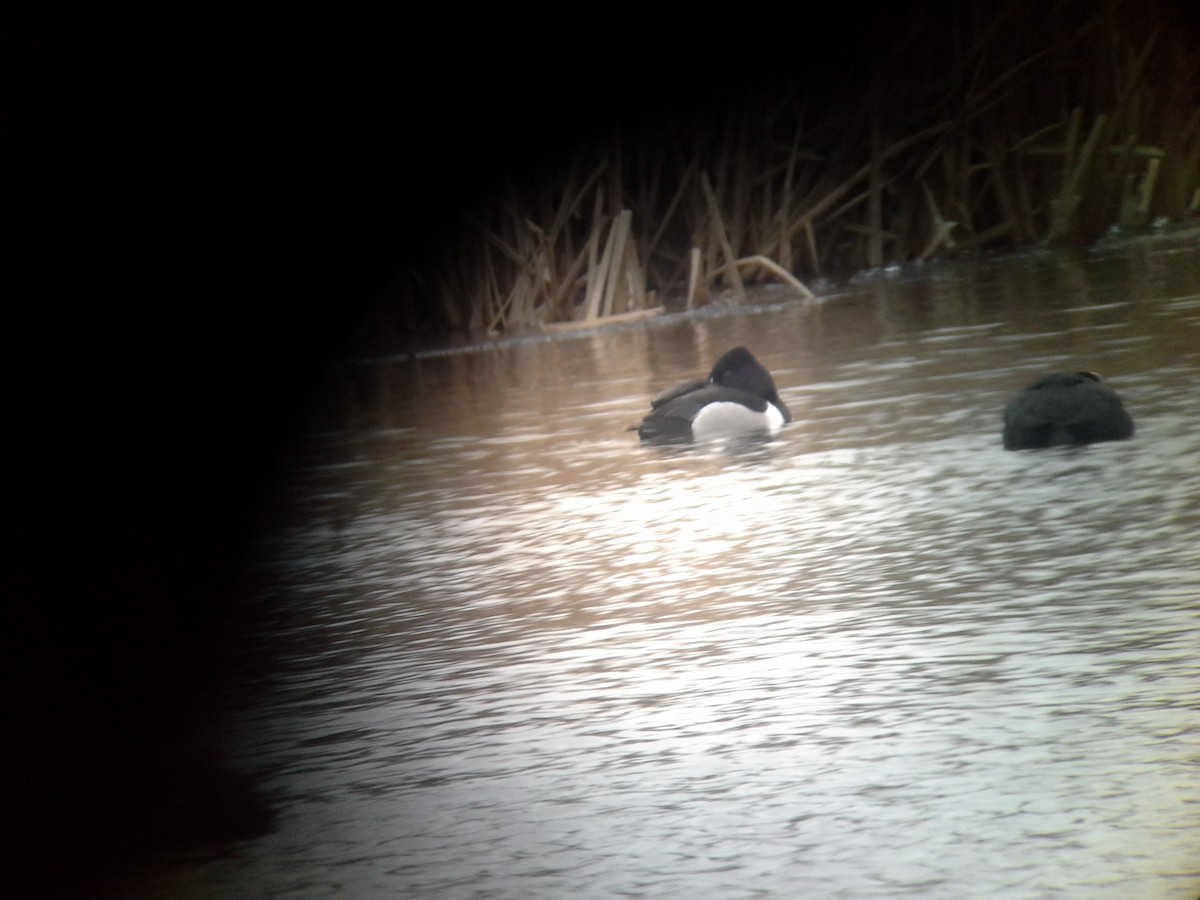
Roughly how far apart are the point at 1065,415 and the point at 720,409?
61.2 inches

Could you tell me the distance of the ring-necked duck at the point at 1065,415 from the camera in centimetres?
589

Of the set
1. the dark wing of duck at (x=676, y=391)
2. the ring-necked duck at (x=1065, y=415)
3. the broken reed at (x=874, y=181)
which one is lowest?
the ring-necked duck at (x=1065, y=415)

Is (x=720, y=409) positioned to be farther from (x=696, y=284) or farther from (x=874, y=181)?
(x=874, y=181)

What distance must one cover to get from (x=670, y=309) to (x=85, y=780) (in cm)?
1043

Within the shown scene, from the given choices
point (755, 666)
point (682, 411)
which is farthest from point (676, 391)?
point (755, 666)

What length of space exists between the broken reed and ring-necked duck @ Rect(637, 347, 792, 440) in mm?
6481

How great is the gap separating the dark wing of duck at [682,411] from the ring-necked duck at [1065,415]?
4.37 feet

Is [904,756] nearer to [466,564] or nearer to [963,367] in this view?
[466,564]

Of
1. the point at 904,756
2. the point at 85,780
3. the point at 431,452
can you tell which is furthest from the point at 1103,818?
the point at 431,452

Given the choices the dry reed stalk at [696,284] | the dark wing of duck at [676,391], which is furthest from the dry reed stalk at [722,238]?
the dark wing of duck at [676,391]

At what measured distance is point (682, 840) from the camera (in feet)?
9.68

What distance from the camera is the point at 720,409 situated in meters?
7.18

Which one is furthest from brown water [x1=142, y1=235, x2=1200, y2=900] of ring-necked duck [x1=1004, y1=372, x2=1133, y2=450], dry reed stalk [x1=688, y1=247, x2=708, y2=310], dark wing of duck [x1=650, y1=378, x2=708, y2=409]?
dry reed stalk [x1=688, y1=247, x2=708, y2=310]

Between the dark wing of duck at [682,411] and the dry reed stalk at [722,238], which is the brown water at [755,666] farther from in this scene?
the dry reed stalk at [722,238]
